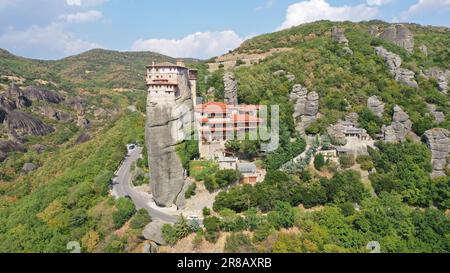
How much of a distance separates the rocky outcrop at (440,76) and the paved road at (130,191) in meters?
42.7

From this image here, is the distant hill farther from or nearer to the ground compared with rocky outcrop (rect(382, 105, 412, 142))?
farther from the ground

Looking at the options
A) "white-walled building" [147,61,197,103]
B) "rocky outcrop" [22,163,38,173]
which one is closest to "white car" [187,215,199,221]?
"white-walled building" [147,61,197,103]

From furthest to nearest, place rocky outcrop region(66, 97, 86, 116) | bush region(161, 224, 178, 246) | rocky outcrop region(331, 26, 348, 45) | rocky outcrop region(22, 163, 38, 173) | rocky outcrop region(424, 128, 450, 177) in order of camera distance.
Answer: rocky outcrop region(66, 97, 86, 116), rocky outcrop region(22, 163, 38, 173), rocky outcrop region(331, 26, 348, 45), rocky outcrop region(424, 128, 450, 177), bush region(161, 224, 178, 246)

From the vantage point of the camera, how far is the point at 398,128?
135ft

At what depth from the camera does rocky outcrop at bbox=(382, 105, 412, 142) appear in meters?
40.2

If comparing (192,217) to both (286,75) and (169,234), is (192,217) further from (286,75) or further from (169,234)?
(286,75)

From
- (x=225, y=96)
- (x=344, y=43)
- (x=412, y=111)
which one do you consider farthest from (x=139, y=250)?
(x=344, y=43)

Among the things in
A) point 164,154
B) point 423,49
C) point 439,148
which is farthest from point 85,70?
point 439,148

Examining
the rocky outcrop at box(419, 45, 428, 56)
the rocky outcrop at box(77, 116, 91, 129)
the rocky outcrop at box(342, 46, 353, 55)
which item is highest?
the rocky outcrop at box(419, 45, 428, 56)

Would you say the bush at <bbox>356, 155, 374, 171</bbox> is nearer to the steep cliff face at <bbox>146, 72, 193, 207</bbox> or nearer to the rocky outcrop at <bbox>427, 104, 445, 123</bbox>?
the rocky outcrop at <bbox>427, 104, 445, 123</bbox>

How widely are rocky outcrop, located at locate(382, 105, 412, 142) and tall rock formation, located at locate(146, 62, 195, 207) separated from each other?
2443 centimetres

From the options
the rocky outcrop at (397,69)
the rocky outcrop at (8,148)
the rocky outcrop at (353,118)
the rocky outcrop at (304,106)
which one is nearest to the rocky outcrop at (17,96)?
the rocky outcrop at (8,148)

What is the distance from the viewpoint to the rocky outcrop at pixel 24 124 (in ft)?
260

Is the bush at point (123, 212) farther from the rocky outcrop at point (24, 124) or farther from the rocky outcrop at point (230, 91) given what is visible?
the rocky outcrop at point (24, 124)
